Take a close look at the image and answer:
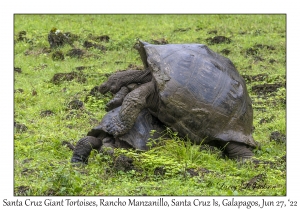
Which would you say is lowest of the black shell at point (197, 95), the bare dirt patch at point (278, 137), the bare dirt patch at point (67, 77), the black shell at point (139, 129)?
the bare dirt patch at point (278, 137)

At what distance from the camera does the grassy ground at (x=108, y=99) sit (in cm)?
559

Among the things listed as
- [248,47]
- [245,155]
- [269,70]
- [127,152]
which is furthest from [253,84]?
[127,152]

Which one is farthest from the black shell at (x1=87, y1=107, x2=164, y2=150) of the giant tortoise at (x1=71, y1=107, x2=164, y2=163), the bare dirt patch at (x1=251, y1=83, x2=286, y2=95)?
the bare dirt patch at (x1=251, y1=83, x2=286, y2=95)

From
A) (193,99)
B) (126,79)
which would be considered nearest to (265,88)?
(126,79)

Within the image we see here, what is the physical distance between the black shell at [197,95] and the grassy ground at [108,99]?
0.82 ft

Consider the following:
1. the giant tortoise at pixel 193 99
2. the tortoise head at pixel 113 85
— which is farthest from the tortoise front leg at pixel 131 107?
the tortoise head at pixel 113 85

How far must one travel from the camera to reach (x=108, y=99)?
9.14m

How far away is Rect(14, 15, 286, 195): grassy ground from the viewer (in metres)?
5.59

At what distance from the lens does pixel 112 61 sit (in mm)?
12273

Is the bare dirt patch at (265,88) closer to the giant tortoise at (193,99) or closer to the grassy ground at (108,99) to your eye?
the grassy ground at (108,99)

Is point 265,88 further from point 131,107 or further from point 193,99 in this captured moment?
point 131,107

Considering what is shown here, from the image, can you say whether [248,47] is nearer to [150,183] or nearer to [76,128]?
[76,128]

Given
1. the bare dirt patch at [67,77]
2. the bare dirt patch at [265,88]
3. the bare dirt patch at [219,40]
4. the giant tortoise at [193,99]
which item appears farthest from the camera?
the bare dirt patch at [219,40]

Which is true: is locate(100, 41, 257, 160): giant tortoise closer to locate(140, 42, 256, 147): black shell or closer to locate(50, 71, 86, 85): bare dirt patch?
locate(140, 42, 256, 147): black shell
